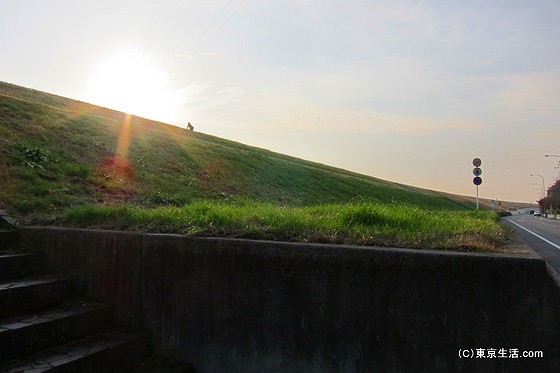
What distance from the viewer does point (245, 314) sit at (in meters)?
3.44

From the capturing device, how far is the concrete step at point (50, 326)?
3.32 m

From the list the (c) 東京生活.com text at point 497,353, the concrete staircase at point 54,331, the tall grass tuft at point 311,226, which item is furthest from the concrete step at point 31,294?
the (c) 東京生活.com text at point 497,353

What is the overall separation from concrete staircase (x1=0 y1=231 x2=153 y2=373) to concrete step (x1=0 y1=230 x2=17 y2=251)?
271 mm

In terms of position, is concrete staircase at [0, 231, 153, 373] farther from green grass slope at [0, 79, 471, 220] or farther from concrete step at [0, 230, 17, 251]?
green grass slope at [0, 79, 471, 220]

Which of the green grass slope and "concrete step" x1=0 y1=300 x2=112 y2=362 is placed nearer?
"concrete step" x1=0 y1=300 x2=112 y2=362

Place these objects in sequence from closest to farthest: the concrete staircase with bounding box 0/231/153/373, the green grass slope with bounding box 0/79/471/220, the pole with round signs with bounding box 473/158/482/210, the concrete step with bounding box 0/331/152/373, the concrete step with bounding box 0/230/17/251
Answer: the concrete step with bounding box 0/331/152/373, the concrete staircase with bounding box 0/231/153/373, the concrete step with bounding box 0/230/17/251, the green grass slope with bounding box 0/79/471/220, the pole with round signs with bounding box 473/158/482/210

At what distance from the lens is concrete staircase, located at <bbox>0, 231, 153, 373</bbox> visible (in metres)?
3.29

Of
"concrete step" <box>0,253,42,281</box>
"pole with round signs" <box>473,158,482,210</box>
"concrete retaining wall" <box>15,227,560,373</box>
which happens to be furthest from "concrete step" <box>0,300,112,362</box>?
"pole with round signs" <box>473,158,482,210</box>

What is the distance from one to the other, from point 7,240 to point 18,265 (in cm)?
57

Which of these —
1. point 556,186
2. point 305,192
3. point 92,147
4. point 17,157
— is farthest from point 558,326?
point 556,186

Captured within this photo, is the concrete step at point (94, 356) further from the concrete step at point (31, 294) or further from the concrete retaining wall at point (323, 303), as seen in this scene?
the concrete step at point (31, 294)

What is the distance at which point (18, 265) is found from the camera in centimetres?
437

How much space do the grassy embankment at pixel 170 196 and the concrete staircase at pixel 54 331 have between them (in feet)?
2.64

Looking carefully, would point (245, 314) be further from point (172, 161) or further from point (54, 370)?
point (172, 161)
